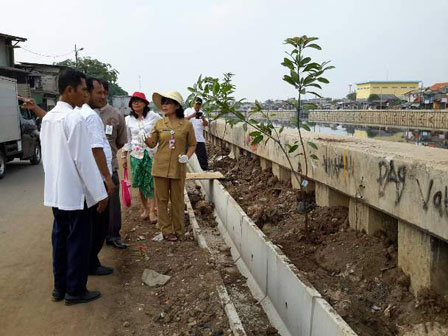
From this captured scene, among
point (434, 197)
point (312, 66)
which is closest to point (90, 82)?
point (312, 66)

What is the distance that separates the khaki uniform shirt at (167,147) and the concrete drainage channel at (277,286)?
3.09 feet

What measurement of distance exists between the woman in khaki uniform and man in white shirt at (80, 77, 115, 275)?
30.6 inches

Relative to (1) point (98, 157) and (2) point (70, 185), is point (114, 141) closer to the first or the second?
(1) point (98, 157)

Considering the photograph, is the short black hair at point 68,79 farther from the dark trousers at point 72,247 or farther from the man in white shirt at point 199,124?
the man in white shirt at point 199,124

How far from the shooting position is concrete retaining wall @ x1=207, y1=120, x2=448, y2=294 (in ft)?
10.0

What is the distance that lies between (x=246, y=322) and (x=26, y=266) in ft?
8.10

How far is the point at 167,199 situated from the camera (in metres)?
5.54

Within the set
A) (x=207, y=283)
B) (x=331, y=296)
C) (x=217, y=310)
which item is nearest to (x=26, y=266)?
(x=207, y=283)

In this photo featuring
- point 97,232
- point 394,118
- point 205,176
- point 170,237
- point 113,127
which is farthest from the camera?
point 394,118

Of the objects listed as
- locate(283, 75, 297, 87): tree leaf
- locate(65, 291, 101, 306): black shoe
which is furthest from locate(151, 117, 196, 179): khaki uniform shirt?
locate(65, 291, 101, 306): black shoe

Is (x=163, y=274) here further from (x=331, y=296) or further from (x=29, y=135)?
(x=29, y=135)

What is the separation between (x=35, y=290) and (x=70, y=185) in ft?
4.02

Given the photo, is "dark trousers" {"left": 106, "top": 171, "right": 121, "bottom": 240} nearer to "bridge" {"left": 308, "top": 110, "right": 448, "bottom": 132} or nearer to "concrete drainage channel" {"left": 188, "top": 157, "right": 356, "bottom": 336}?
"concrete drainage channel" {"left": 188, "top": 157, "right": 356, "bottom": 336}

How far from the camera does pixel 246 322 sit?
156 inches
